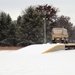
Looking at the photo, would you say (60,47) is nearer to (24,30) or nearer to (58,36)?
(58,36)

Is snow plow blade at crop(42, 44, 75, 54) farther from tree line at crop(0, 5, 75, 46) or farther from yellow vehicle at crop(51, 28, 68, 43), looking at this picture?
tree line at crop(0, 5, 75, 46)

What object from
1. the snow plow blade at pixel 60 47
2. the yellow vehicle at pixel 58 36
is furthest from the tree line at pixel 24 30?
the snow plow blade at pixel 60 47

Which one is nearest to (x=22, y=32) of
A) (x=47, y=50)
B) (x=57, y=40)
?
(x=57, y=40)

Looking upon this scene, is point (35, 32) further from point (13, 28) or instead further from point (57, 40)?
point (57, 40)

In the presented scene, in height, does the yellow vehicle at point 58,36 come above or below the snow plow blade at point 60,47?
above

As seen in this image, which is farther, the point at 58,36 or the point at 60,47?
the point at 58,36

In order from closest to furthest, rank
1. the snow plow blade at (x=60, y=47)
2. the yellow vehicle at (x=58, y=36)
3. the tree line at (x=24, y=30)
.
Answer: the snow plow blade at (x=60, y=47) → the yellow vehicle at (x=58, y=36) → the tree line at (x=24, y=30)

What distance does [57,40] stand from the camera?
38781mm

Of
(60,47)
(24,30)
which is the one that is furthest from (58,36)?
(60,47)

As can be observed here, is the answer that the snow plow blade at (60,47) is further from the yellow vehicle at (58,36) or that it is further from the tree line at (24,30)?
the tree line at (24,30)

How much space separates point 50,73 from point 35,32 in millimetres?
35225

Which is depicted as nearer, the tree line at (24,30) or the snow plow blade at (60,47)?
the snow plow blade at (60,47)

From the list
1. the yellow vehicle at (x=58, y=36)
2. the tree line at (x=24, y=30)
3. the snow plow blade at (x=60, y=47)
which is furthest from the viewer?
the tree line at (x=24, y=30)

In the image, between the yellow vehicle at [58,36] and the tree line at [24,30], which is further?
the tree line at [24,30]
